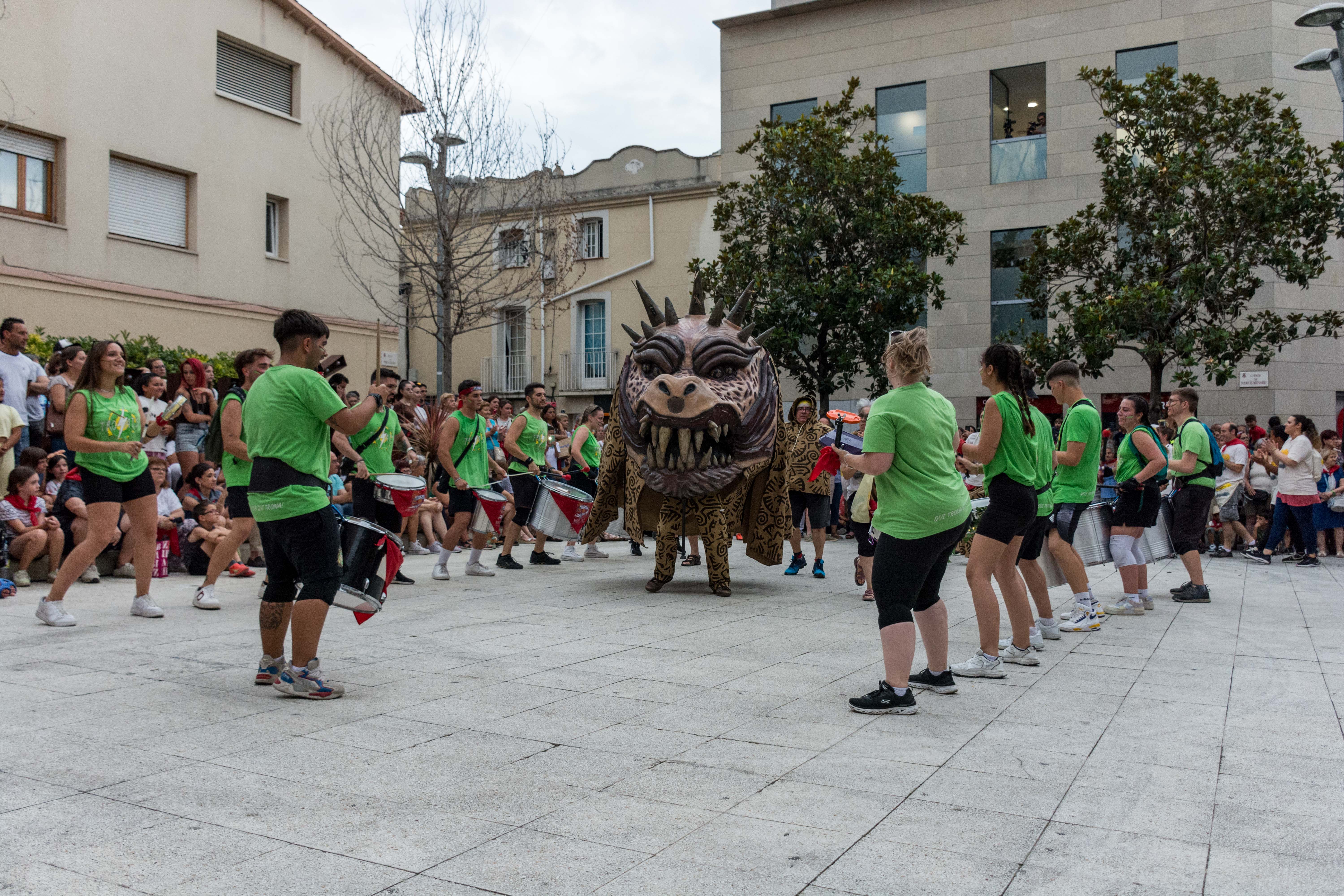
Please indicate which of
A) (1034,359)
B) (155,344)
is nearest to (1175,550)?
(1034,359)

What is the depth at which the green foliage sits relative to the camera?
1135cm

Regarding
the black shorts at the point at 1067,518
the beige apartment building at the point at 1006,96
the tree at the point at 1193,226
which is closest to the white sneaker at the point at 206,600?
the black shorts at the point at 1067,518

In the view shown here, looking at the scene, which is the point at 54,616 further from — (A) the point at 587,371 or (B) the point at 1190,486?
(A) the point at 587,371

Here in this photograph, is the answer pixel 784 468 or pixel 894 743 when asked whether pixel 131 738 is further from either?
pixel 784 468

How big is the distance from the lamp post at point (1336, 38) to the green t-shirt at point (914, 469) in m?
7.89

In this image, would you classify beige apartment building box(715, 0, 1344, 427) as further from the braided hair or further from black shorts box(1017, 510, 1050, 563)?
the braided hair

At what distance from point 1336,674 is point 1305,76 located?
17608 mm

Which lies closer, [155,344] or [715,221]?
[155,344]

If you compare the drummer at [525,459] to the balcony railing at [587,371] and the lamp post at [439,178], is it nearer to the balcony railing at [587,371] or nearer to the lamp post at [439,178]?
the lamp post at [439,178]

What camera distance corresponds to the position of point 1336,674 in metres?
6.16

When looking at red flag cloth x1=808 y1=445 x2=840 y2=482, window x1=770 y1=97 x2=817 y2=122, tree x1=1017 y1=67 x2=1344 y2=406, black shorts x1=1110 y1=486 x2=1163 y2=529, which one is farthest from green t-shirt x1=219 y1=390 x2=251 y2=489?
window x1=770 y1=97 x2=817 y2=122

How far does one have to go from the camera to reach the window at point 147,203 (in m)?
16.7

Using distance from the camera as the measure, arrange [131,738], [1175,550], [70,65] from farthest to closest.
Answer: [70,65], [1175,550], [131,738]

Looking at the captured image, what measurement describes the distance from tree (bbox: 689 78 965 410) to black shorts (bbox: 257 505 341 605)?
13.0 m
